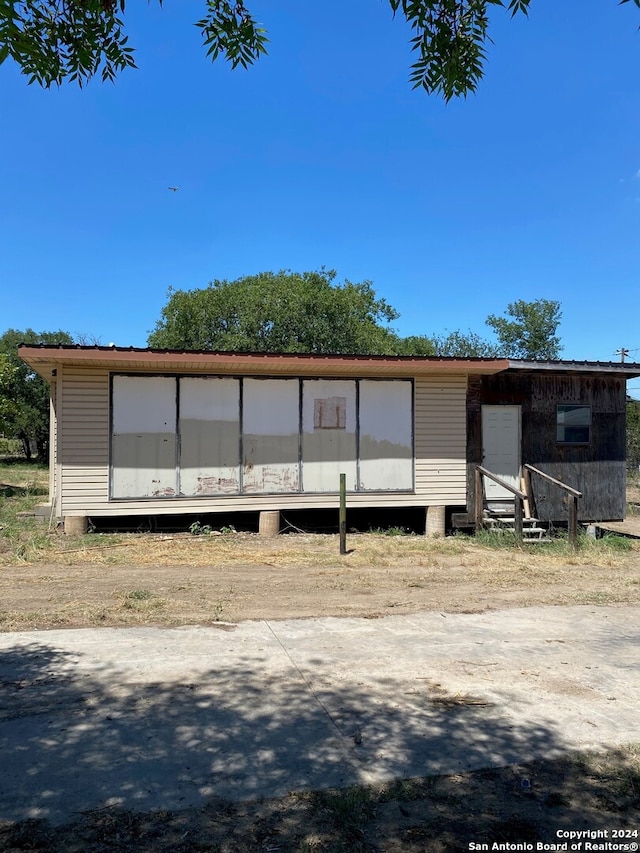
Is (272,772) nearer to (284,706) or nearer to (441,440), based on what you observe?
(284,706)

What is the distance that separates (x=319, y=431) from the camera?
11141 mm

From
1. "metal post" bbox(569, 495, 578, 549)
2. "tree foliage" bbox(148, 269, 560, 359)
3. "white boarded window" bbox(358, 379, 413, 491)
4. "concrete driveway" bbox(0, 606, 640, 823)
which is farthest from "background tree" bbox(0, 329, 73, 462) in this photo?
"concrete driveway" bbox(0, 606, 640, 823)

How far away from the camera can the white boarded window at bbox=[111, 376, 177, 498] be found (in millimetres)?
10227

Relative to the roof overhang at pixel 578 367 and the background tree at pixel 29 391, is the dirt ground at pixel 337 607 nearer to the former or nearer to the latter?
the roof overhang at pixel 578 367

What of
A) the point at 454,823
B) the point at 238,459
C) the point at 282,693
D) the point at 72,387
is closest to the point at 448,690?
the point at 282,693

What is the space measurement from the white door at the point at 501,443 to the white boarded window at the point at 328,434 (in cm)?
265

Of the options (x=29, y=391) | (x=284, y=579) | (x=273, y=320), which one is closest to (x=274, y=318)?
(x=273, y=320)

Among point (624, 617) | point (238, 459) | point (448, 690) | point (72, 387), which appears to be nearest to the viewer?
point (448, 690)

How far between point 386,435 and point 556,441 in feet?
11.3

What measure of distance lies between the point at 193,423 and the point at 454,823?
8.67 metres

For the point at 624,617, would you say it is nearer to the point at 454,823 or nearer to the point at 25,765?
the point at 454,823

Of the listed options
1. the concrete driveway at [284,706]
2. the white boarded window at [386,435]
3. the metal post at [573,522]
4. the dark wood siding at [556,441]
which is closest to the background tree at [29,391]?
the white boarded window at [386,435]

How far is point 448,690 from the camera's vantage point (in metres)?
4.03

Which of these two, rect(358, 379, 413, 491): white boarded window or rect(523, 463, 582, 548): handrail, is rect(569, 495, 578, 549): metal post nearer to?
Result: rect(523, 463, 582, 548): handrail
